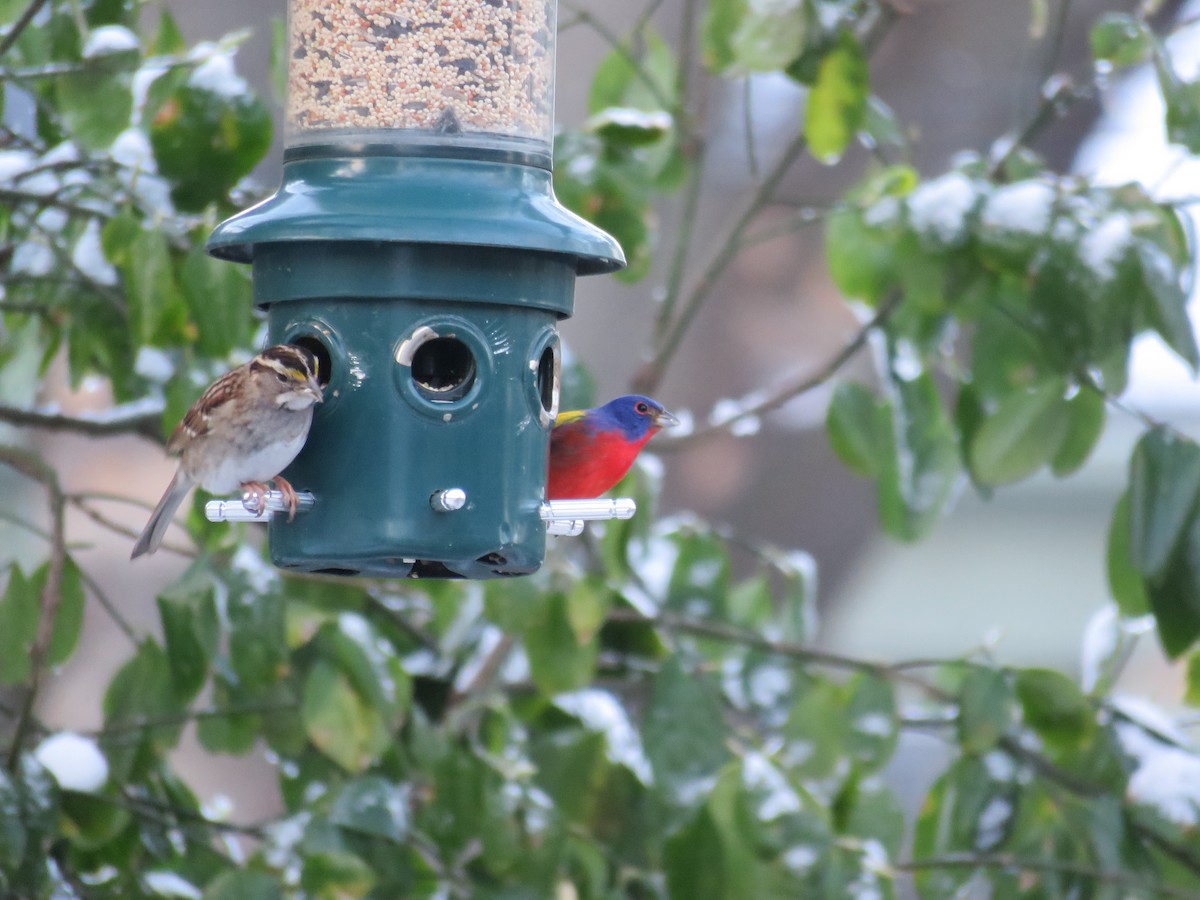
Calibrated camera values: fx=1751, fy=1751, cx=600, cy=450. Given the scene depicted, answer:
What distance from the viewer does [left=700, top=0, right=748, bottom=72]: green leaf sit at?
4.04m

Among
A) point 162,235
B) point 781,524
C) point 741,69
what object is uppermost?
point 741,69

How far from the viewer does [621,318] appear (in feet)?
28.0

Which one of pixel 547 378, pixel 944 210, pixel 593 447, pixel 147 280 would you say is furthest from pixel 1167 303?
pixel 147 280

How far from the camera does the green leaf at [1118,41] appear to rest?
12.7 feet

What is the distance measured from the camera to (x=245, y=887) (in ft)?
11.9

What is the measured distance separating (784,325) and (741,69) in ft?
17.4

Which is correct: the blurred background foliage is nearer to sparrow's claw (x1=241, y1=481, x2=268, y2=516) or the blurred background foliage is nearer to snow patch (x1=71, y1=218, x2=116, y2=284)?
snow patch (x1=71, y1=218, x2=116, y2=284)

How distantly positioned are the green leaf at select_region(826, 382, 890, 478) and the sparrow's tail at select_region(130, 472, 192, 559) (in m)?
1.63

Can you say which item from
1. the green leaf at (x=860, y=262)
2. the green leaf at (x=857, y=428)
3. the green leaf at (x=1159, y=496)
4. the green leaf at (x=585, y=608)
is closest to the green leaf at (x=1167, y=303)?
the green leaf at (x=1159, y=496)

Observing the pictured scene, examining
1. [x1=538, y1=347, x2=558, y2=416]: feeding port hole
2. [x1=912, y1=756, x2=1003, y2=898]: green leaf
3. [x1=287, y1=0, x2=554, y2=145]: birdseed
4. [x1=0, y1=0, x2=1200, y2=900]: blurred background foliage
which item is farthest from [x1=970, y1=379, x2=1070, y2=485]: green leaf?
[x1=287, y1=0, x2=554, y2=145]: birdseed

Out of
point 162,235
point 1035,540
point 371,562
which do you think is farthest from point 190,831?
point 1035,540

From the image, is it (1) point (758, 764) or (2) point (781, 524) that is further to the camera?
(2) point (781, 524)

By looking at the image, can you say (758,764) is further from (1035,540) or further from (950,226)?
(1035,540)

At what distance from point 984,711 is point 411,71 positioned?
1966 mm
